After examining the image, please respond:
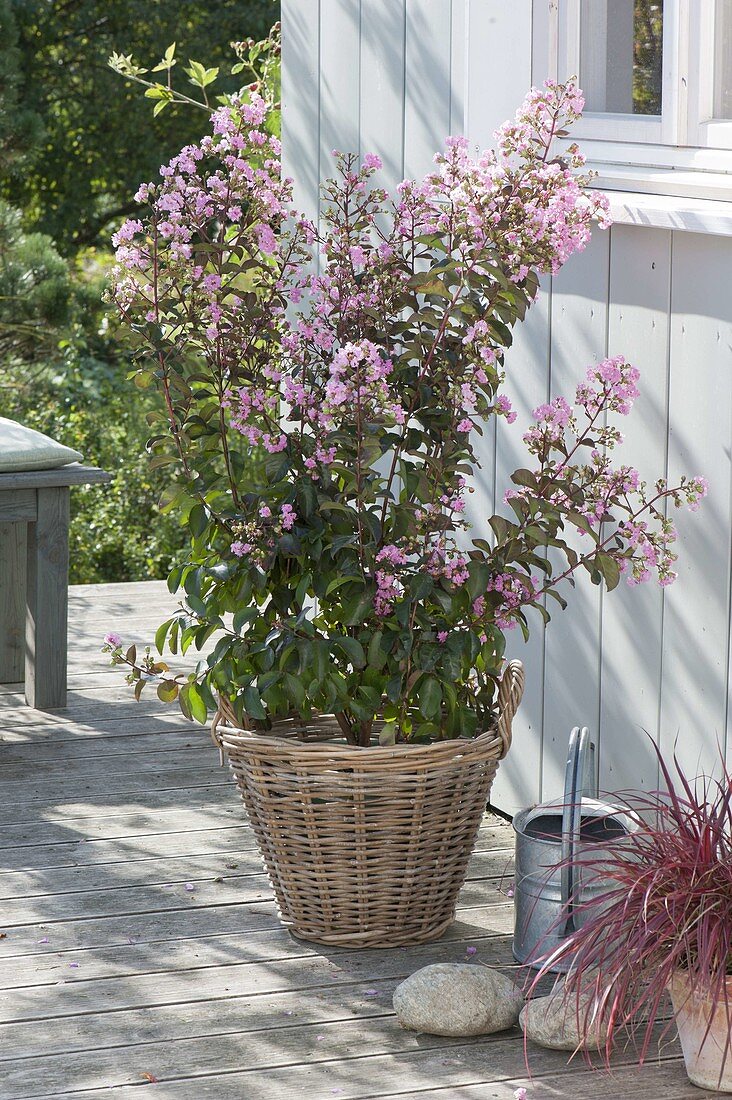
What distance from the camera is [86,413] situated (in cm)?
814

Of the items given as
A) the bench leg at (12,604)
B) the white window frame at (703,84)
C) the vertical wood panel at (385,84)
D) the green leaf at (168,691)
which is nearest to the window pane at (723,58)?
the white window frame at (703,84)

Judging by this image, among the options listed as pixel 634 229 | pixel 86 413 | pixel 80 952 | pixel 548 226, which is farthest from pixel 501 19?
pixel 86 413

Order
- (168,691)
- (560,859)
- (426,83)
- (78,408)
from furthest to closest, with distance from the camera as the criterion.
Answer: (78,408)
(426,83)
(168,691)
(560,859)

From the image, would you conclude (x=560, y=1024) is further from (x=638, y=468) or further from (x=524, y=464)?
(x=524, y=464)

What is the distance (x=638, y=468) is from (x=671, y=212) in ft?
1.60

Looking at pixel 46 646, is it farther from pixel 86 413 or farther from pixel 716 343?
pixel 86 413

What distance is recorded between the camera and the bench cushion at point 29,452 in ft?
13.3

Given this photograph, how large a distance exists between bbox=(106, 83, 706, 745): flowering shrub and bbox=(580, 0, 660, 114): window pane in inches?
12.7

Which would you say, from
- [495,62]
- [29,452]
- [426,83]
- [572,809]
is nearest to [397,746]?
[572,809]

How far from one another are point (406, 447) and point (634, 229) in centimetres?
64

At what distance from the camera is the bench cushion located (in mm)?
4043

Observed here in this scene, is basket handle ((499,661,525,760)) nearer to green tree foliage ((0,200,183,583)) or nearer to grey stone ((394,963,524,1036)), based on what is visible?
grey stone ((394,963,524,1036))

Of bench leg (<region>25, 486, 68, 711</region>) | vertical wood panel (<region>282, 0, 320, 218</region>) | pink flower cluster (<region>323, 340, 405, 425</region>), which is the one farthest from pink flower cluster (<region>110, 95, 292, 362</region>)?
bench leg (<region>25, 486, 68, 711</region>)

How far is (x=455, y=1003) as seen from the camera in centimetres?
240
